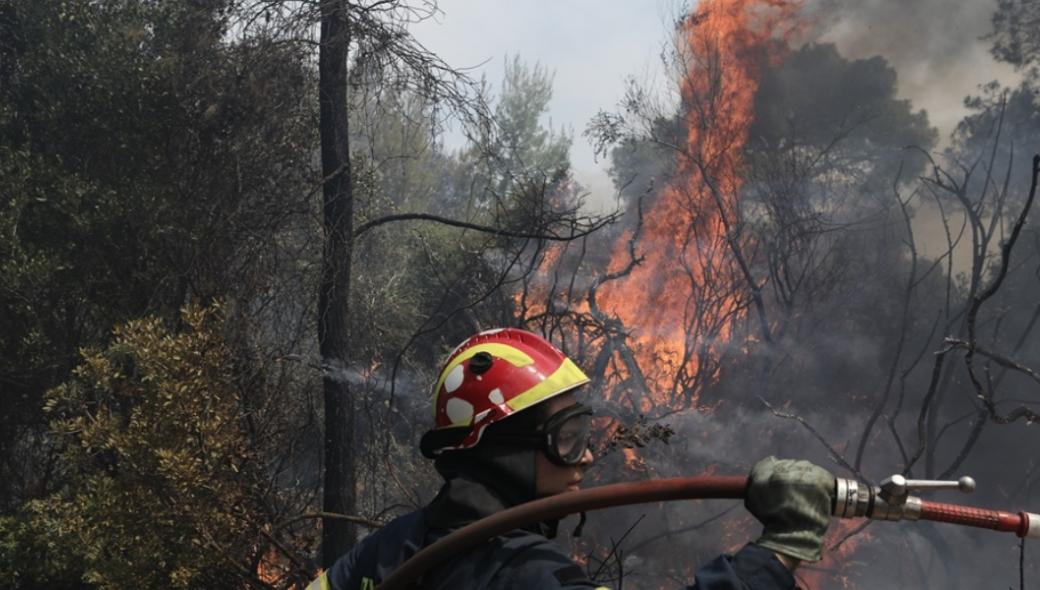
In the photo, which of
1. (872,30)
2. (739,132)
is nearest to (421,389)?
(739,132)

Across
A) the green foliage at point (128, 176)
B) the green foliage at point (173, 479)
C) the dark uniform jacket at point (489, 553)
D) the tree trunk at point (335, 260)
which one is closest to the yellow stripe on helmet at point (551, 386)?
the dark uniform jacket at point (489, 553)

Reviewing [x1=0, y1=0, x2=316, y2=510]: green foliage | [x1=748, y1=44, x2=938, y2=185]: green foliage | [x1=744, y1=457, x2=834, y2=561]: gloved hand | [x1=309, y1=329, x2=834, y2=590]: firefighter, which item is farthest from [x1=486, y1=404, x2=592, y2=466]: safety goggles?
[x1=748, y1=44, x2=938, y2=185]: green foliage

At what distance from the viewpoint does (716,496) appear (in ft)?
6.90

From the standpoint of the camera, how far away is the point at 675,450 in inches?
675

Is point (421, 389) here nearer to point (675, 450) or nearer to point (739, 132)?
point (675, 450)

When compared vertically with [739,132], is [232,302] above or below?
below

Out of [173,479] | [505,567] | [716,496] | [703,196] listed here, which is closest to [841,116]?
[703,196]

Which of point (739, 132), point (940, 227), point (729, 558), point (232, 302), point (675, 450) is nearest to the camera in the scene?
point (729, 558)

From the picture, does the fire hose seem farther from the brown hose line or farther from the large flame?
the large flame

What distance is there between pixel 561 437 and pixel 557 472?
80mm

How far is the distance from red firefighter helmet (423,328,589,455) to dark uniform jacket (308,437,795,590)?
2.2 inches

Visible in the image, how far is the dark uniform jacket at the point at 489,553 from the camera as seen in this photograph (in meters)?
2.02

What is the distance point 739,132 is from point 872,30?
3656 millimetres

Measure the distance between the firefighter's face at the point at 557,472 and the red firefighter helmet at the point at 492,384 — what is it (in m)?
0.03
